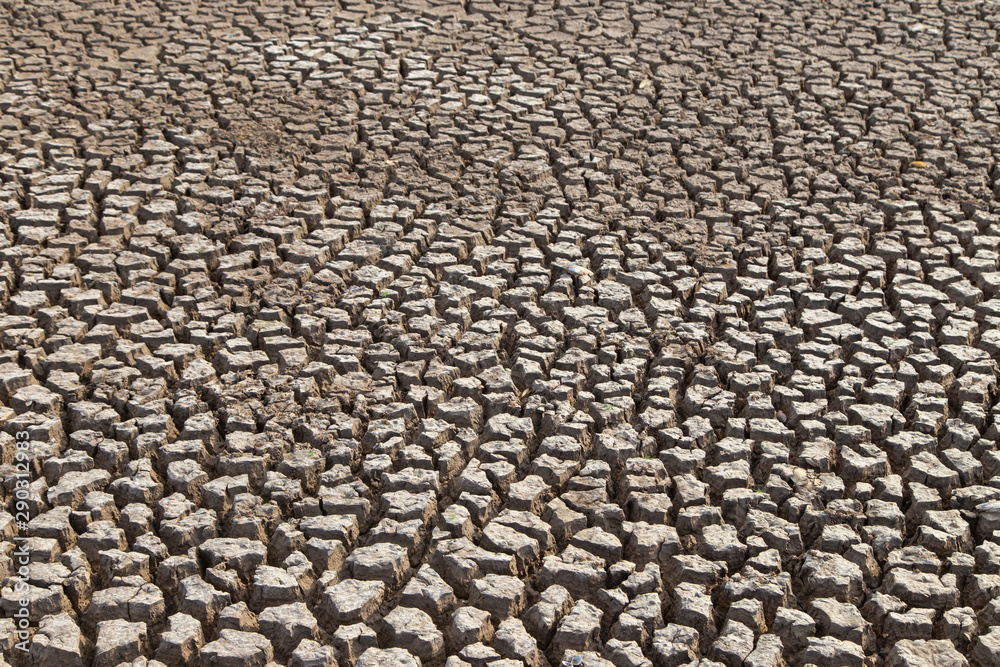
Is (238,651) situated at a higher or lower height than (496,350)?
lower

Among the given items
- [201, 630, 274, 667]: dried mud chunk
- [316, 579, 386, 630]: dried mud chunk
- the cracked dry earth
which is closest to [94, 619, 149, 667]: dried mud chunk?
the cracked dry earth

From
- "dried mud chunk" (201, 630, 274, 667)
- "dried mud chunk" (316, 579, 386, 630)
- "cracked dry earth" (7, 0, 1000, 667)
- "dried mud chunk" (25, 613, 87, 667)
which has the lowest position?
"dried mud chunk" (25, 613, 87, 667)

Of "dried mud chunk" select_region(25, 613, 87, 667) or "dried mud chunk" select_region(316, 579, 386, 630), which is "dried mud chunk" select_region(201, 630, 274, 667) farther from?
"dried mud chunk" select_region(25, 613, 87, 667)

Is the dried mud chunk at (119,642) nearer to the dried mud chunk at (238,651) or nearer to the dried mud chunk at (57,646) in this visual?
the dried mud chunk at (57,646)

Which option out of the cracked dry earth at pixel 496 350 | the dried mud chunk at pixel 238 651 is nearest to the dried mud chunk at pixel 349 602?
the cracked dry earth at pixel 496 350

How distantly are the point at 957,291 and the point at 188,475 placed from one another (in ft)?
10.7

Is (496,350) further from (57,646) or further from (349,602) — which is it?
(57,646)

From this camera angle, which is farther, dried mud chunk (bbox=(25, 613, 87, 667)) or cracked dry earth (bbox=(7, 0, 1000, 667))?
cracked dry earth (bbox=(7, 0, 1000, 667))

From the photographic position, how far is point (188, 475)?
129 inches

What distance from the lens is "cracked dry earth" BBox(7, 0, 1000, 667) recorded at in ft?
9.48

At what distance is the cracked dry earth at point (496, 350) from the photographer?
9.48 ft

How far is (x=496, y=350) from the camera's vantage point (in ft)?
12.9

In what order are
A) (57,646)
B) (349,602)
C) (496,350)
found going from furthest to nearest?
(496,350) → (349,602) → (57,646)

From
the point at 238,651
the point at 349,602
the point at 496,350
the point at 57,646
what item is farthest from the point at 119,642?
the point at 496,350
